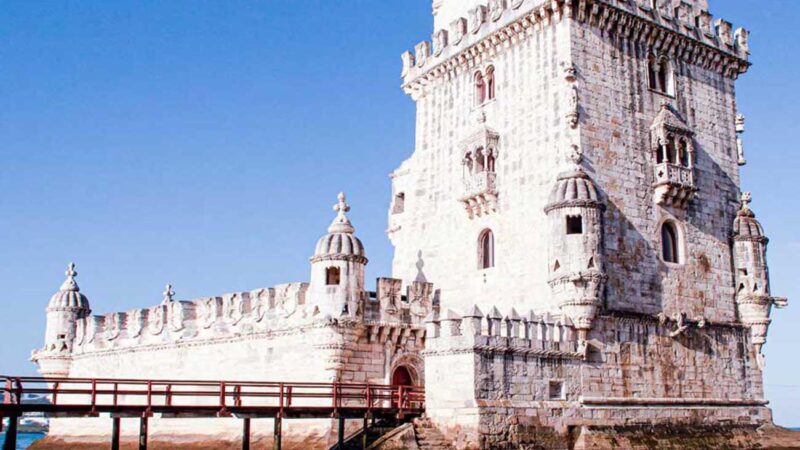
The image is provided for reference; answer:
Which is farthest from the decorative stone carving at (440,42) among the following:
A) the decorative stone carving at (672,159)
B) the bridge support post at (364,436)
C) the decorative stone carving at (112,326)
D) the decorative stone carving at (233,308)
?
the decorative stone carving at (112,326)

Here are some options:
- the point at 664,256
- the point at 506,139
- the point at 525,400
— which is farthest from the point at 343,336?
the point at 664,256

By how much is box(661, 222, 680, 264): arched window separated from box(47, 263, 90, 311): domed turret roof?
28.9m

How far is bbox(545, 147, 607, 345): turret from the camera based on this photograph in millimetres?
27391

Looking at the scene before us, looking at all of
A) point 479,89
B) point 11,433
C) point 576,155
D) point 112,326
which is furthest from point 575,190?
point 112,326

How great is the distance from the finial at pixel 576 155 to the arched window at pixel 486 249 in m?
4.37

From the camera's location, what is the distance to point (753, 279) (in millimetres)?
32281

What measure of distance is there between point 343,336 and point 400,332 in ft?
7.78

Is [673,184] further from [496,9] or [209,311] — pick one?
[209,311]

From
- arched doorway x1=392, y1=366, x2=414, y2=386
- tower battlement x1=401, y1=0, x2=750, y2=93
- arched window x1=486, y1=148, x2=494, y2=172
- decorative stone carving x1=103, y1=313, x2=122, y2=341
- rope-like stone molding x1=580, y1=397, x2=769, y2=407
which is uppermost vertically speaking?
tower battlement x1=401, y1=0, x2=750, y2=93

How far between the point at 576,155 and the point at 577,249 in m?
3.02

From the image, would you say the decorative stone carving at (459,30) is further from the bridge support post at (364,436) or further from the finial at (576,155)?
the bridge support post at (364,436)

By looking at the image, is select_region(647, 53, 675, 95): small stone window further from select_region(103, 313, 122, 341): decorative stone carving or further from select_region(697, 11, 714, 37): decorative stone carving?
select_region(103, 313, 122, 341): decorative stone carving

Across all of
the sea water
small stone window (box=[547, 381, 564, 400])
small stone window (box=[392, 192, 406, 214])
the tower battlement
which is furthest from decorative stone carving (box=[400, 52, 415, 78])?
the sea water

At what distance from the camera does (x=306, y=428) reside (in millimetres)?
29719
